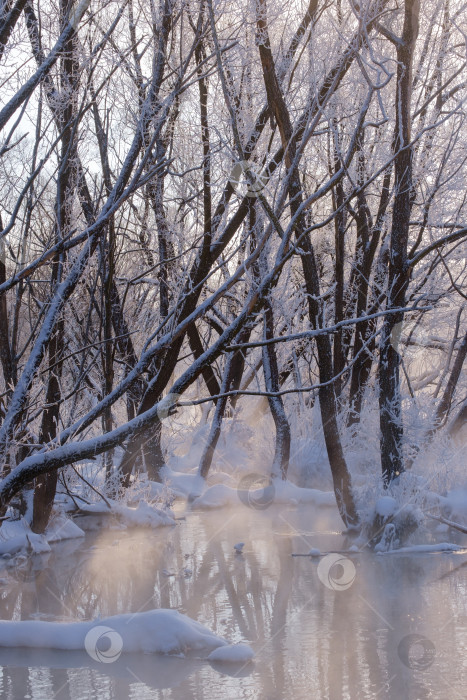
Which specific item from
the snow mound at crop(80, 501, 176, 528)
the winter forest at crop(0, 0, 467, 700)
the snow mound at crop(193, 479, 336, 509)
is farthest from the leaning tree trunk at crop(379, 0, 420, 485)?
the snow mound at crop(80, 501, 176, 528)

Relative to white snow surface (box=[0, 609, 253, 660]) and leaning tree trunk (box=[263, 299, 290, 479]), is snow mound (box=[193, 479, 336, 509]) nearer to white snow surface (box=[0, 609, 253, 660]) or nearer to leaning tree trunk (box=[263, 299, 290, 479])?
leaning tree trunk (box=[263, 299, 290, 479])

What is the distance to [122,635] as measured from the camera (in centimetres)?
494

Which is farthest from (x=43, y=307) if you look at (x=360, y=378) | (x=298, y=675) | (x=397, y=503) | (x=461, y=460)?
(x=360, y=378)

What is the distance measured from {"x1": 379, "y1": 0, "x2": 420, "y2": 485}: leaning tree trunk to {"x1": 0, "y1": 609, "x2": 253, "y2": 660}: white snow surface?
4.87 metres

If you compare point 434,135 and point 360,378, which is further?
point 360,378

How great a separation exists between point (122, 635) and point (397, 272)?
5.83 metres

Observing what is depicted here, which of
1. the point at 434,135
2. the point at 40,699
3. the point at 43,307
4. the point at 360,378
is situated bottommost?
the point at 40,699

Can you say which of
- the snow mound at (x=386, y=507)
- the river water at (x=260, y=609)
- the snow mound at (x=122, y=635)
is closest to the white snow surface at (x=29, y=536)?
the river water at (x=260, y=609)

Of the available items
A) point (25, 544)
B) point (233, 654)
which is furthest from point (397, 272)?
point (233, 654)

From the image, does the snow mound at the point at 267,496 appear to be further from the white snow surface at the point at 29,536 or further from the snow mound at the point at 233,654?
the snow mound at the point at 233,654

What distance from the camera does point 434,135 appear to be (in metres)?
11.4

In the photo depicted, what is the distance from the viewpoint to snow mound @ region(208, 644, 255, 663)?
4617 millimetres

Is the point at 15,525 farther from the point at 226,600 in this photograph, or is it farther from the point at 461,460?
the point at 461,460

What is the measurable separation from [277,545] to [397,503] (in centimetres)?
153
